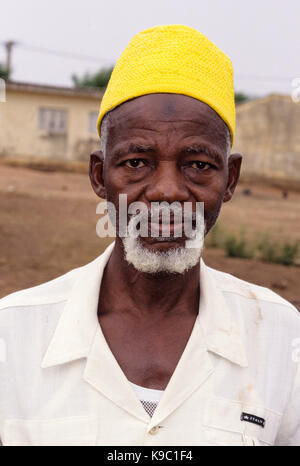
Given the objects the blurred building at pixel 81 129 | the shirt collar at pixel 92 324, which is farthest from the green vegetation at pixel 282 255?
the blurred building at pixel 81 129

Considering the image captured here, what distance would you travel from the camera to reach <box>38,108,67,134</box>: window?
2370 cm

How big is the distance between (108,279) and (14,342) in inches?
17.7

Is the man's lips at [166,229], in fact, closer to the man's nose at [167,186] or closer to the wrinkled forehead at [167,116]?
the man's nose at [167,186]

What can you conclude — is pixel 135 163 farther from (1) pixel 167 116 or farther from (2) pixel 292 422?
(2) pixel 292 422

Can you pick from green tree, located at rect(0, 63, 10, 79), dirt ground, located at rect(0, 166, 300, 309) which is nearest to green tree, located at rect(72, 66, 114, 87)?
green tree, located at rect(0, 63, 10, 79)

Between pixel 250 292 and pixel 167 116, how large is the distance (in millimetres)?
698

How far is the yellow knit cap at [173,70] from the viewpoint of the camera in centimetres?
188

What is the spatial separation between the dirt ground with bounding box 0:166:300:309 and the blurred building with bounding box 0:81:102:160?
14.6ft

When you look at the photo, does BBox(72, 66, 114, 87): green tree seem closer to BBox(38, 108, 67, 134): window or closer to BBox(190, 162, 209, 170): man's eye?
BBox(38, 108, 67, 134): window

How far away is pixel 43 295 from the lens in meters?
1.93

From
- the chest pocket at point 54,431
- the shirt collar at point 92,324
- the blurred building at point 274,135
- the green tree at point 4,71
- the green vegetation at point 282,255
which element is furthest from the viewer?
the green tree at point 4,71

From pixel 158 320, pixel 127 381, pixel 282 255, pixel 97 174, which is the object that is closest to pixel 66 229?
pixel 282 255

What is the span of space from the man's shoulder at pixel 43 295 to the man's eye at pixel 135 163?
1.36 ft

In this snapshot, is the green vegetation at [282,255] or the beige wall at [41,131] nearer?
the green vegetation at [282,255]
